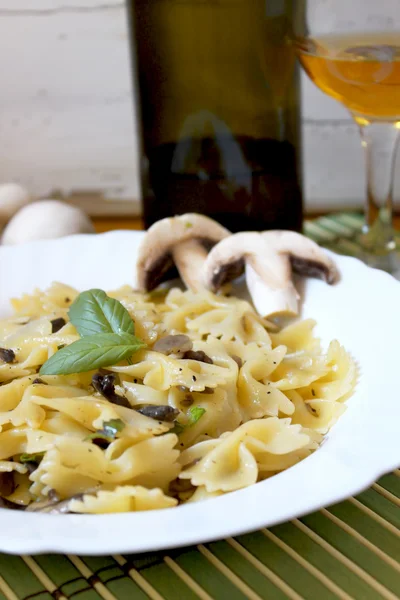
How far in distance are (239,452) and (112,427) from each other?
0.27 m

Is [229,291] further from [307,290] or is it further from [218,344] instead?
[218,344]

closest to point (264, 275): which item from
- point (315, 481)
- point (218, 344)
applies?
point (218, 344)

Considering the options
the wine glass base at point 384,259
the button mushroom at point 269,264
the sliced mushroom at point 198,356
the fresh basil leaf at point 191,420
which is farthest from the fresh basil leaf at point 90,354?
the wine glass base at point 384,259

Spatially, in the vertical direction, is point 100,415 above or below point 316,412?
above

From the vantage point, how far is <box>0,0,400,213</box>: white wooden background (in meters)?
3.70

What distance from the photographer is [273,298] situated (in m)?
2.26

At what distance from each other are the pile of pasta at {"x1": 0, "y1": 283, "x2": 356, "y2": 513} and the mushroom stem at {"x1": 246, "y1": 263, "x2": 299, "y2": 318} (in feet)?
0.11

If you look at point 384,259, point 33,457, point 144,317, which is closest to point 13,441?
point 33,457

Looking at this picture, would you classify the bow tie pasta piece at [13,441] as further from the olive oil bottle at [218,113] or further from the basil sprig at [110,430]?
the olive oil bottle at [218,113]

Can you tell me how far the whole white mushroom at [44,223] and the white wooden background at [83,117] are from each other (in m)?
0.97

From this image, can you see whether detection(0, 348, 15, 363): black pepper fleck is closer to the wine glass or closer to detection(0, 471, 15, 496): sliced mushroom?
detection(0, 471, 15, 496): sliced mushroom

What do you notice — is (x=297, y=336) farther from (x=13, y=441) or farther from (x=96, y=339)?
(x=13, y=441)

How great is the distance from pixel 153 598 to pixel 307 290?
117 centimetres

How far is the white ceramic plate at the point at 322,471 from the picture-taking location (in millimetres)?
1270
